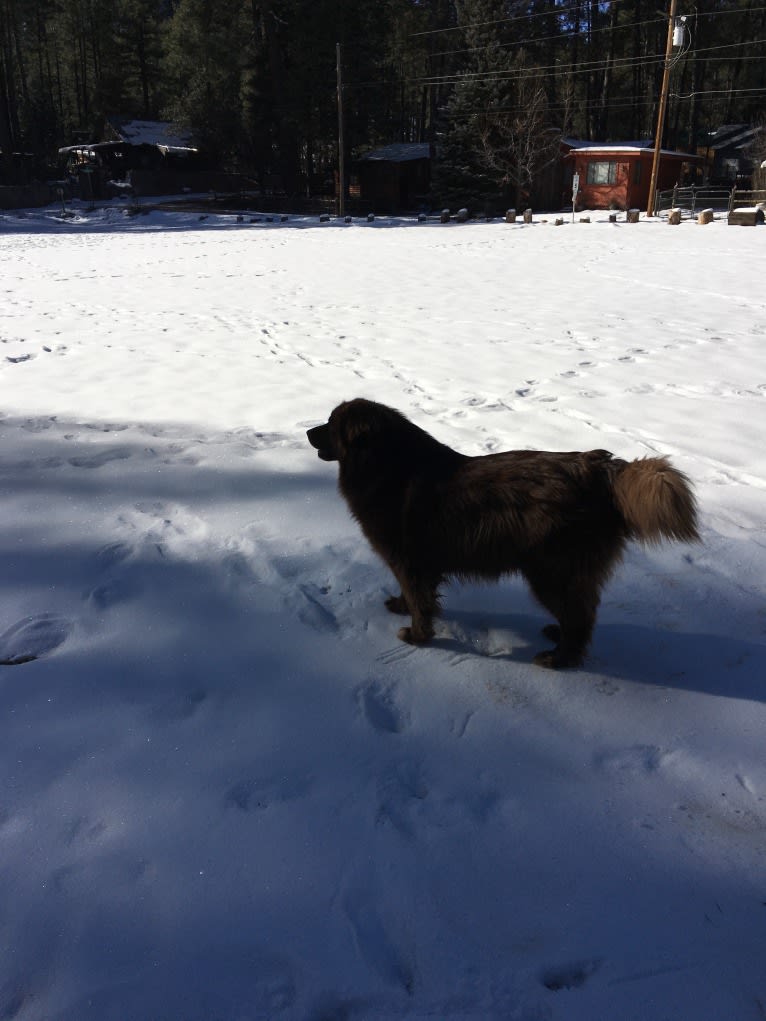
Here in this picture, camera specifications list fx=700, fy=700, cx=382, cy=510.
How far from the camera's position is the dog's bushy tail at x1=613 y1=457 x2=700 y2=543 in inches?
90.3

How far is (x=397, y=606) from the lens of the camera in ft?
10.2

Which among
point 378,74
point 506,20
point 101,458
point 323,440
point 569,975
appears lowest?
point 569,975

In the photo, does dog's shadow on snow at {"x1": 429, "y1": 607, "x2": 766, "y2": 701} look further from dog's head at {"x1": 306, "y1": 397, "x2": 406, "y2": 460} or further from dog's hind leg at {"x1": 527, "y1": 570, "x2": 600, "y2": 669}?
dog's head at {"x1": 306, "y1": 397, "x2": 406, "y2": 460}

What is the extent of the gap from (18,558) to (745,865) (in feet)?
10.8

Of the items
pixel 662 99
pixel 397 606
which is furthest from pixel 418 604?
pixel 662 99

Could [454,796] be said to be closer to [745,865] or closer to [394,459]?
[745,865]

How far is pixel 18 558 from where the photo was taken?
3.47 metres

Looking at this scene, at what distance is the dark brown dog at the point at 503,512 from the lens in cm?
242

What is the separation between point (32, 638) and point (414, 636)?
1.58 metres

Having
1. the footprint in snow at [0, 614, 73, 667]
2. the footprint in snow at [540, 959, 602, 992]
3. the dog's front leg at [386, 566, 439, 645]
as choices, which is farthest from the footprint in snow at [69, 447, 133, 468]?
the footprint in snow at [540, 959, 602, 992]

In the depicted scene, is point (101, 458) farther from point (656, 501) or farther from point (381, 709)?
point (656, 501)

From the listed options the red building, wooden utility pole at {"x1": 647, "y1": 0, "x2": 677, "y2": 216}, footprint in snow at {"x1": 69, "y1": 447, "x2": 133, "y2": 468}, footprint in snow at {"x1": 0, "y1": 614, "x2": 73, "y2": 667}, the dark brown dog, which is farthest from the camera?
the red building

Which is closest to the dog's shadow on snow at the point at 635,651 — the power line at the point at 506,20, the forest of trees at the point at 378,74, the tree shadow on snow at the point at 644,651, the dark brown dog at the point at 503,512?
the tree shadow on snow at the point at 644,651

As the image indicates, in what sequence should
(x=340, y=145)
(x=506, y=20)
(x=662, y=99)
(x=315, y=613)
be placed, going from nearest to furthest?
(x=315, y=613) < (x=662, y=99) < (x=340, y=145) < (x=506, y=20)
